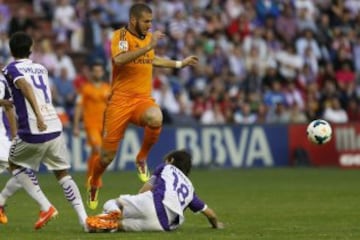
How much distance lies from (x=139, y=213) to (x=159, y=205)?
1.05 ft

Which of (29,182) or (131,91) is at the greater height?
(131,91)

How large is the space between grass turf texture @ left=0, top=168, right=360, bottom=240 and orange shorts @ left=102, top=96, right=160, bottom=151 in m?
1.20

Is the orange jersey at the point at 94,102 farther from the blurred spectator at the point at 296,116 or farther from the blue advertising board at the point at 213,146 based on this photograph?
the blurred spectator at the point at 296,116

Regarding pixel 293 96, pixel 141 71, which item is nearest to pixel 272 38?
pixel 293 96

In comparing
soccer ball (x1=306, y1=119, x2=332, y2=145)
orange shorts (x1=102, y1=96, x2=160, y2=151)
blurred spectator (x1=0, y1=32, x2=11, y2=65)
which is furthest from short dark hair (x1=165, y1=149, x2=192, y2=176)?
blurred spectator (x1=0, y1=32, x2=11, y2=65)

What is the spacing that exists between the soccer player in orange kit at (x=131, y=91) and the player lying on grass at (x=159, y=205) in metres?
2.49

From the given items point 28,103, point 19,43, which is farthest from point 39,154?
point 19,43

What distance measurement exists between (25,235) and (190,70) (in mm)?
19244

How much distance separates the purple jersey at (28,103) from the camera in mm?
13938

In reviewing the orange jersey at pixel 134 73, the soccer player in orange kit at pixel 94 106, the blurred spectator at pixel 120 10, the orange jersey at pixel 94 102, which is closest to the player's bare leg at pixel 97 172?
the orange jersey at pixel 134 73

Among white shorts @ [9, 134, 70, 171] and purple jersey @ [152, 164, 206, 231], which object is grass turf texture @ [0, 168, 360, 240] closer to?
purple jersey @ [152, 164, 206, 231]

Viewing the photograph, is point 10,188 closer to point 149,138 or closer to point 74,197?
point 74,197

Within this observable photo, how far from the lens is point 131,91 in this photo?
53.9 ft

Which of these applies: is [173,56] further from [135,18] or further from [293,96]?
[135,18]
